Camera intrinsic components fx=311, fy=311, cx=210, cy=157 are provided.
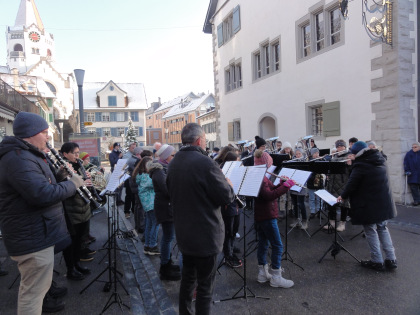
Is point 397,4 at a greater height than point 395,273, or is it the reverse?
point 397,4

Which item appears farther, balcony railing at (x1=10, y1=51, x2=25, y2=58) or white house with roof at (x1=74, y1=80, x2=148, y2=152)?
balcony railing at (x1=10, y1=51, x2=25, y2=58)

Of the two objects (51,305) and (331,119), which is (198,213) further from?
(331,119)

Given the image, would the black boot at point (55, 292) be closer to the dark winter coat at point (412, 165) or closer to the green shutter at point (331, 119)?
the dark winter coat at point (412, 165)

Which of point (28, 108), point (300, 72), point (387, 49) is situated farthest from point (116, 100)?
point (387, 49)

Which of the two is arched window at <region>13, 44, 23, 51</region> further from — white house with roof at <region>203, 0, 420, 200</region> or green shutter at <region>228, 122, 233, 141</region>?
green shutter at <region>228, 122, 233, 141</region>

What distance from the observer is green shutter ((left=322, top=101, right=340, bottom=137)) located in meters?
10.8

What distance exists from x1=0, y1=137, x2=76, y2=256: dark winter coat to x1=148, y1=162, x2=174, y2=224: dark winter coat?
1959 mm

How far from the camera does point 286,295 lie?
398 cm

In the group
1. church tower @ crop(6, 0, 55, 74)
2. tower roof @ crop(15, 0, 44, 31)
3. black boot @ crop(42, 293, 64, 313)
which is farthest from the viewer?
tower roof @ crop(15, 0, 44, 31)

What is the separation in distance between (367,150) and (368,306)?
7.07 feet

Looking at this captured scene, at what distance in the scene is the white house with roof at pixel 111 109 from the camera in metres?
51.9

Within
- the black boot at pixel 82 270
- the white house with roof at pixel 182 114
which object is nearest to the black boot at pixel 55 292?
the black boot at pixel 82 270

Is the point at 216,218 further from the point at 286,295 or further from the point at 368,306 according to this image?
the point at 368,306

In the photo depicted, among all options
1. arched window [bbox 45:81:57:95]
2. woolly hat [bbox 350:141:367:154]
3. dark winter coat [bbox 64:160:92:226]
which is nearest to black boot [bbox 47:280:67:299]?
dark winter coat [bbox 64:160:92:226]
